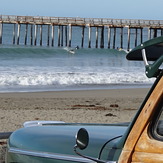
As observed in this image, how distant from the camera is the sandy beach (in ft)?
43.9

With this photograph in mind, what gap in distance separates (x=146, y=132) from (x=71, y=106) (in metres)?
13.4

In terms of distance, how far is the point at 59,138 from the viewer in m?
3.63

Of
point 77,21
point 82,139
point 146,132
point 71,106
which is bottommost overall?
point 77,21

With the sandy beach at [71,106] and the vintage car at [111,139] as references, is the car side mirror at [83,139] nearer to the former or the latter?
the vintage car at [111,139]

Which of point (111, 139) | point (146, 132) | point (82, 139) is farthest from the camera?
point (111, 139)

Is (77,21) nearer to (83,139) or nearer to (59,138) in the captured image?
(59,138)

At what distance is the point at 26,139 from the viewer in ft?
12.5

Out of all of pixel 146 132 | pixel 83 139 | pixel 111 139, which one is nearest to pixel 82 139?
pixel 83 139

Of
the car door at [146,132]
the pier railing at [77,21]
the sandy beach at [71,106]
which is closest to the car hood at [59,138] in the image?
the car door at [146,132]

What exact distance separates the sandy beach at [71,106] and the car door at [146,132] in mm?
8439

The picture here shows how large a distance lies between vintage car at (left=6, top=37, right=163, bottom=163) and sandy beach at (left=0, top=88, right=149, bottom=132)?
7.64m

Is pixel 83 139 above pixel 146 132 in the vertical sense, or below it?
below

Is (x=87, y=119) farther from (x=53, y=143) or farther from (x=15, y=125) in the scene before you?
(x=53, y=143)

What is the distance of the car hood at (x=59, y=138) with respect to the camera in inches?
134
